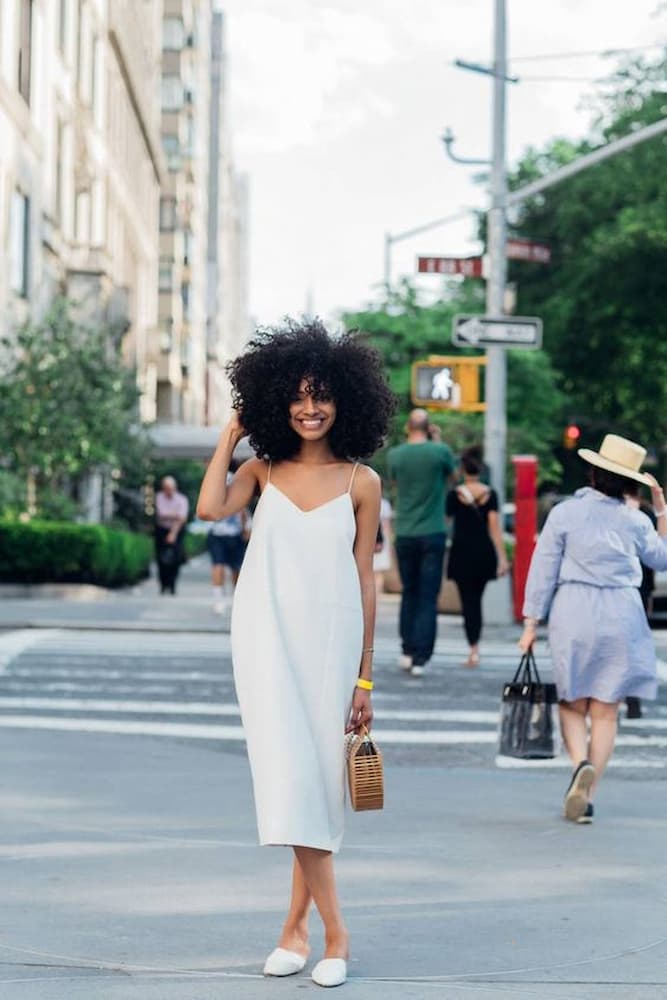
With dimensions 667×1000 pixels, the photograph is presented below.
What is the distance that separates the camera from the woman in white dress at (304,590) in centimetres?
528

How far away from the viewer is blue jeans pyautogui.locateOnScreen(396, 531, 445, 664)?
46.9 feet

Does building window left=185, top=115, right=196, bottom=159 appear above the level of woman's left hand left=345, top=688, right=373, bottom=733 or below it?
above

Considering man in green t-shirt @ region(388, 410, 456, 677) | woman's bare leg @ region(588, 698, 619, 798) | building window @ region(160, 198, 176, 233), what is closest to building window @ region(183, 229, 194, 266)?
building window @ region(160, 198, 176, 233)

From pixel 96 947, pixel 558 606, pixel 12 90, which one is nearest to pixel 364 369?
pixel 96 947

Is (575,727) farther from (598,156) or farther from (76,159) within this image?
(76,159)

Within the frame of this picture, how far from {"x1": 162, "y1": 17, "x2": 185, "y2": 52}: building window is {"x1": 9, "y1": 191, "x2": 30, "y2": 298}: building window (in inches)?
1899

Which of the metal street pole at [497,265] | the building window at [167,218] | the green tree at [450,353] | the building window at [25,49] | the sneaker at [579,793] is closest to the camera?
the sneaker at [579,793]

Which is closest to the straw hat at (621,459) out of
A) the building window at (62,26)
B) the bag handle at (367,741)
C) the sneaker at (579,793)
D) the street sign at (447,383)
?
the sneaker at (579,793)

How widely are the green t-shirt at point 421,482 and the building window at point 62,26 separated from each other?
28229 mm

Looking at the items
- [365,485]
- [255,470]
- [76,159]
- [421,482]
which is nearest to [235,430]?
[255,470]

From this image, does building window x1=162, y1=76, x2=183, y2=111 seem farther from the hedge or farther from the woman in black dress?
the woman in black dress

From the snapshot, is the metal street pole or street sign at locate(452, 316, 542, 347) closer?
street sign at locate(452, 316, 542, 347)

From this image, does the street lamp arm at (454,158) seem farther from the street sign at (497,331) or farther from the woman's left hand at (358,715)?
the woman's left hand at (358,715)

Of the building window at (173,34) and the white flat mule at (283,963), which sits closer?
the white flat mule at (283,963)
